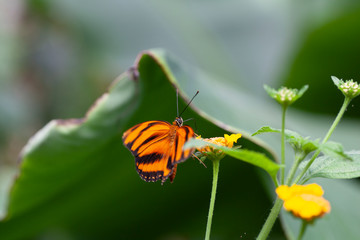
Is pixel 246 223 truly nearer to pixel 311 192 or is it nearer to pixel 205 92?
pixel 205 92

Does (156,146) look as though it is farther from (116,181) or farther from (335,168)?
(116,181)

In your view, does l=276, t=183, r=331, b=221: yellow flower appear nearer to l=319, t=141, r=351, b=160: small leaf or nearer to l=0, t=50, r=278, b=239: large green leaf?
l=319, t=141, r=351, b=160: small leaf

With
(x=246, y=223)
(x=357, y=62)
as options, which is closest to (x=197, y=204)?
(x=246, y=223)

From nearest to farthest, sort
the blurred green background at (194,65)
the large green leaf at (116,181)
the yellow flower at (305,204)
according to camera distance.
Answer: the yellow flower at (305,204) < the large green leaf at (116,181) < the blurred green background at (194,65)

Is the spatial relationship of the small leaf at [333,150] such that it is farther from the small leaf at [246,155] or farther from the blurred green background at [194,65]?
the blurred green background at [194,65]

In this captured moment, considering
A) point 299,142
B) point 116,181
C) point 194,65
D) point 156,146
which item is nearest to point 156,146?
point 156,146

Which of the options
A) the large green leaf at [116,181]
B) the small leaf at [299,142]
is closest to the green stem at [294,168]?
the small leaf at [299,142]

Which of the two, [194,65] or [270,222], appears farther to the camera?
[194,65]
